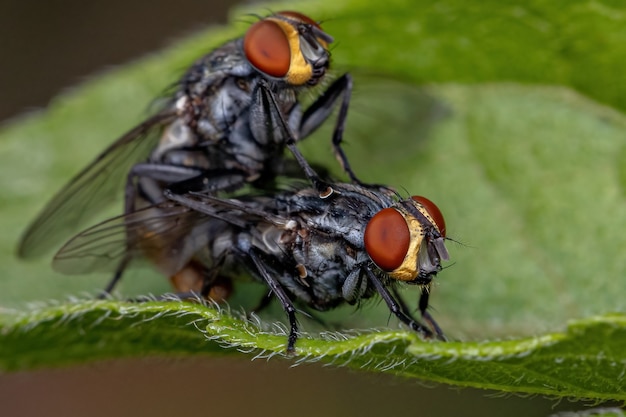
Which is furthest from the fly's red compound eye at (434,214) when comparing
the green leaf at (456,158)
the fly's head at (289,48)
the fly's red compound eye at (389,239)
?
the fly's head at (289,48)

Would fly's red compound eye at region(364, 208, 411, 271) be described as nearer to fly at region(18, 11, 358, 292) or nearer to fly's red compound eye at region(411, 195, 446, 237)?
fly's red compound eye at region(411, 195, 446, 237)

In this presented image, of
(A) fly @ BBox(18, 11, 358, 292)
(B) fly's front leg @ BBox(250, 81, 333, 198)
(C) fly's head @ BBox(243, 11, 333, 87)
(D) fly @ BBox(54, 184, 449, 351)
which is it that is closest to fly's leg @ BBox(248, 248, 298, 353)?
(D) fly @ BBox(54, 184, 449, 351)

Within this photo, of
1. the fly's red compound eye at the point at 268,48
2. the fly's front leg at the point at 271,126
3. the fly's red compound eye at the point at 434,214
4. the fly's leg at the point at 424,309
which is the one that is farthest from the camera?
the fly's red compound eye at the point at 268,48

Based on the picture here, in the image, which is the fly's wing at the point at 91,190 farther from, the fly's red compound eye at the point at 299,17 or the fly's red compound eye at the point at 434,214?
the fly's red compound eye at the point at 434,214

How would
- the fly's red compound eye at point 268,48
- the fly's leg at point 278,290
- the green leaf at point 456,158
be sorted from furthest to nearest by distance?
the fly's red compound eye at point 268,48, the green leaf at point 456,158, the fly's leg at point 278,290

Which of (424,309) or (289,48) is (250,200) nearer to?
(289,48)

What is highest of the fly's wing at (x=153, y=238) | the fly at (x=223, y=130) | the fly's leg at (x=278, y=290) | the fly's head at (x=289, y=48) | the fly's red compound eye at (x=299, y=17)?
the fly's red compound eye at (x=299, y=17)
